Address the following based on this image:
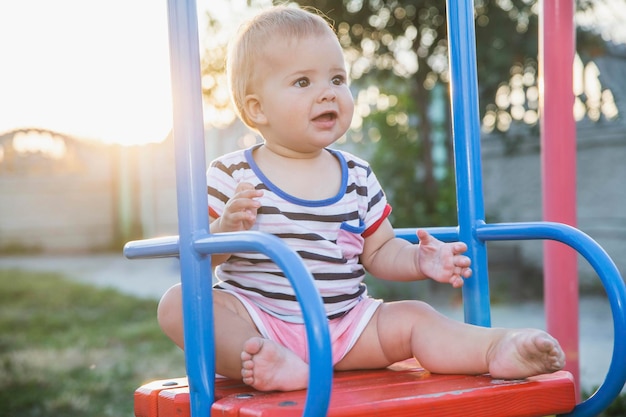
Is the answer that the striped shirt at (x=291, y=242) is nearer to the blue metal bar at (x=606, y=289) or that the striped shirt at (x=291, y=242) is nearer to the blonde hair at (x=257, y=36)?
the blonde hair at (x=257, y=36)

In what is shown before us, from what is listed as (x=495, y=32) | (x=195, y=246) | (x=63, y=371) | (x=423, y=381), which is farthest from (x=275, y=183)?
(x=495, y=32)

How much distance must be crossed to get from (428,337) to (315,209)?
1.03ft

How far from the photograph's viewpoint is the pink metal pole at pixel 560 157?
2.10m

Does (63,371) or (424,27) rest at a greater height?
(424,27)

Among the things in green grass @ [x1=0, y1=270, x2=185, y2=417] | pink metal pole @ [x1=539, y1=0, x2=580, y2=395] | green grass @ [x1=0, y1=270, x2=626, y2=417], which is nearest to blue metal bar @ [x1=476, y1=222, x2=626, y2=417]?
pink metal pole @ [x1=539, y1=0, x2=580, y2=395]

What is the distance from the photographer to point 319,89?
60.4 inches

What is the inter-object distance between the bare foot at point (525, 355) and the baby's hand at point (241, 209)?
1.54ft

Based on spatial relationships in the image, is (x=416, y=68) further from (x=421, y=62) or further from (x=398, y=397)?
(x=398, y=397)

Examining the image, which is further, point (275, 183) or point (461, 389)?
point (275, 183)

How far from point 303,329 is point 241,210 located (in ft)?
0.86

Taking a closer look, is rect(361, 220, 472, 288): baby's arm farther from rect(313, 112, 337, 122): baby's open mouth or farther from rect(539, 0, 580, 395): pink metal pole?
rect(539, 0, 580, 395): pink metal pole

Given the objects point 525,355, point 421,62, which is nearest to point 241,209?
point 525,355

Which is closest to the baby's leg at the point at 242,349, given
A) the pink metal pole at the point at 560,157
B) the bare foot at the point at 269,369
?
the bare foot at the point at 269,369

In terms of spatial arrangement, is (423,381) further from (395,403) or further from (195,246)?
(195,246)
